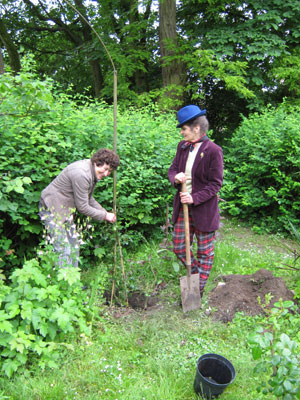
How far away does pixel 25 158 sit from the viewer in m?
3.38

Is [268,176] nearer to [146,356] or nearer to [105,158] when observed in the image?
[105,158]

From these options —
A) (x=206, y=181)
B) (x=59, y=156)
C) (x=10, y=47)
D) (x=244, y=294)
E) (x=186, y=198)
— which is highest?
(x=10, y=47)

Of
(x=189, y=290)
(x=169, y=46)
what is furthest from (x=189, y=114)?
(x=169, y=46)

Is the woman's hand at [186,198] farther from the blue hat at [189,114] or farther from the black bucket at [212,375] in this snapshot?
the black bucket at [212,375]

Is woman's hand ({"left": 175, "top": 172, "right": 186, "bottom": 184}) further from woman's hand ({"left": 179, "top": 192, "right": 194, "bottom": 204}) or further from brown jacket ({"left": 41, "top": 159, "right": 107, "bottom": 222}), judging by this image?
brown jacket ({"left": 41, "top": 159, "right": 107, "bottom": 222})

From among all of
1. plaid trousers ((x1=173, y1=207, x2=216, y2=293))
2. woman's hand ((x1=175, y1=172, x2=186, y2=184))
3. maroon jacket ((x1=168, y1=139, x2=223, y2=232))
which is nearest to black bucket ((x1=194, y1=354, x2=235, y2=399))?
plaid trousers ((x1=173, y1=207, x2=216, y2=293))

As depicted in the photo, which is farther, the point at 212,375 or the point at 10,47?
the point at 10,47

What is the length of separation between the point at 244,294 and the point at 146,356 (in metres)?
1.34

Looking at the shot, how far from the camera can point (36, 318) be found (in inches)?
95.4

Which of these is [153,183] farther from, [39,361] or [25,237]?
[39,361]

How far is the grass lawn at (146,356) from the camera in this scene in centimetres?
229

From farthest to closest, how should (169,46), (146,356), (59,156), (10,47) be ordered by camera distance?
(10,47)
(169,46)
(59,156)
(146,356)

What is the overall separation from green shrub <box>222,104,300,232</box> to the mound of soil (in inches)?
84.3

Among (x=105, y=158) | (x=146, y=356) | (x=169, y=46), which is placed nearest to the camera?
(x=146, y=356)
